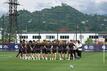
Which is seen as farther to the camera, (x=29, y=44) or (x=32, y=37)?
(x=32, y=37)

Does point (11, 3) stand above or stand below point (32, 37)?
above

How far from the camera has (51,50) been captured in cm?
4131

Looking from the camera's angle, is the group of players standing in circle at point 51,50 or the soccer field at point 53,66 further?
the group of players standing in circle at point 51,50

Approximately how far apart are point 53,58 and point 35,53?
6.55 feet

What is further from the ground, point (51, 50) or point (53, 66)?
point (51, 50)

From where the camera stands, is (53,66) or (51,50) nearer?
(53,66)

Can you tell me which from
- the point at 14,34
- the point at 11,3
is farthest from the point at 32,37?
the point at 11,3

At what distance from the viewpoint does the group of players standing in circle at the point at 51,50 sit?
135 ft

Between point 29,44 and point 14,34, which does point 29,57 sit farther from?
point 14,34

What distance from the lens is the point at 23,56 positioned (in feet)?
141

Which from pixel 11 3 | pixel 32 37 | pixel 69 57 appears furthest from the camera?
pixel 32 37

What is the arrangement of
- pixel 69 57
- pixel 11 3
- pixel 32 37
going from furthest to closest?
pixel 32 37, pixel 11 3, pixel 69 57

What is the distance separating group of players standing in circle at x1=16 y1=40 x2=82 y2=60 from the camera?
135 ft

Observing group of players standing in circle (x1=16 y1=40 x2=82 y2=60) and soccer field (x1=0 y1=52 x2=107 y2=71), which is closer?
soccer field (x1=0 y1=52 x2=107 y2=71)
